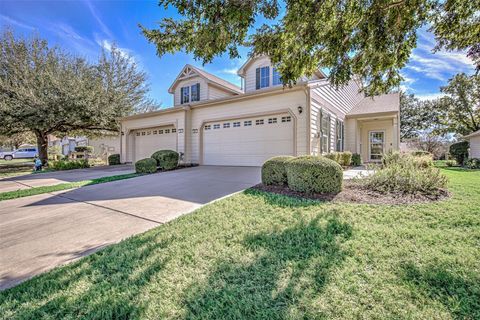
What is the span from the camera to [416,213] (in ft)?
13.5

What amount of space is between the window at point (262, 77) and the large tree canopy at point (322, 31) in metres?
7.80

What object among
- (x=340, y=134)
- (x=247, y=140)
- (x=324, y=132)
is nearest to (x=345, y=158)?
(x=324, y=132)

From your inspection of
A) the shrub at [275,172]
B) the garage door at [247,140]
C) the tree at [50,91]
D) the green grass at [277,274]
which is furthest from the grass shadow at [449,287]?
the tree at [50,91]

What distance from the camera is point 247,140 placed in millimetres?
11477

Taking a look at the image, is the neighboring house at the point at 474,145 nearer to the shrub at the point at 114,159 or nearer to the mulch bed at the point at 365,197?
the mulch bed at the point at 365,197

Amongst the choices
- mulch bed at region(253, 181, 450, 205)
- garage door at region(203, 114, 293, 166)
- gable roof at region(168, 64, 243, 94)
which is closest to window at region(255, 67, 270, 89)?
gable roof at region(168, 64, 243, 94)

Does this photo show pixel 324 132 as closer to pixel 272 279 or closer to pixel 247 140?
pixel 247 140

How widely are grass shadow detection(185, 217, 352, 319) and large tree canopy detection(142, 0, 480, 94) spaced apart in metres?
3.66

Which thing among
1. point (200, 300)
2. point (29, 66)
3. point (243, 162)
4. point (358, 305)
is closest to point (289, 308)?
point (358, 305)

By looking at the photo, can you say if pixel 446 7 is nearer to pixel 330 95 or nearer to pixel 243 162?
pixel 330 95

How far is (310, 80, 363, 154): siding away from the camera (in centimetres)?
953

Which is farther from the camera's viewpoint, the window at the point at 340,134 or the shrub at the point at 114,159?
the shrub at the point at 114,159

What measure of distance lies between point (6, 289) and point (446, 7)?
8.53 meters

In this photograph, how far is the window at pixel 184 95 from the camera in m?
15.8
